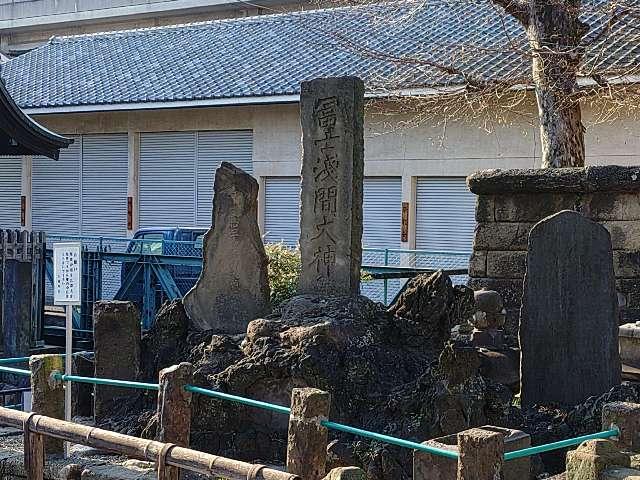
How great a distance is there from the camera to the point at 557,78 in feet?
41.3

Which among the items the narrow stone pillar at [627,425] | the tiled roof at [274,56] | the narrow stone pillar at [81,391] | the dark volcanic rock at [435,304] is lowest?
the narrow stone pillar at [81,391]

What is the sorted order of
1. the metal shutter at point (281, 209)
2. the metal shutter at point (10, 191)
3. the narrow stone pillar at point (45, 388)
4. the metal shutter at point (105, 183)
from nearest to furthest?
the narrow stone pillar at point (45, 388), the metal shutter at point (281, 209), the metal shutter at point (105, 183), the metal shutter at point (10, 191)

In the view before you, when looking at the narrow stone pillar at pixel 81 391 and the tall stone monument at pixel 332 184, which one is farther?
the tall stone monument at pixel 332 184

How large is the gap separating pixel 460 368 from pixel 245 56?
1763cm

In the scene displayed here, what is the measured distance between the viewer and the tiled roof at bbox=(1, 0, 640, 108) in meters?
18.1

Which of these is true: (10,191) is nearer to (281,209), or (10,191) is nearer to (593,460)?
(281,209)

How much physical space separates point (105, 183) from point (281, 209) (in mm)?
5444

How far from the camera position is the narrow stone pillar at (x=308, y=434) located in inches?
230

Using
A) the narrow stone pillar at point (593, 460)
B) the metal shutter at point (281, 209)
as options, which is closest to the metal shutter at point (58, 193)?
the metal shutter at point (281, 209)

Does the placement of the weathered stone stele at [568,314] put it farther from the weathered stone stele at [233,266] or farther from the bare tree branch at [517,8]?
Result: the bare tree branch at [517,8]

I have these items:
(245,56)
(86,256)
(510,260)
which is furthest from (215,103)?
(510,260)

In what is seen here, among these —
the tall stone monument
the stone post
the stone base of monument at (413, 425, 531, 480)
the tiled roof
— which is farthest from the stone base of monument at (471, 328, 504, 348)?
the tiled roof

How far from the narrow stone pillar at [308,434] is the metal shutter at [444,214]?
48.2 ft

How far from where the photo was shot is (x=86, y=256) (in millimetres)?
17344
